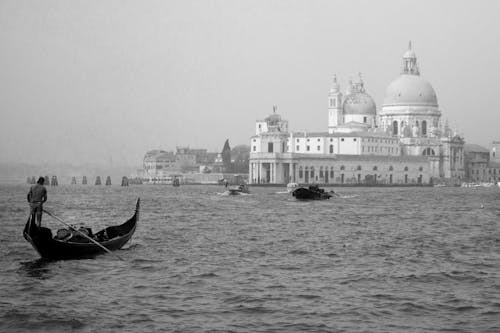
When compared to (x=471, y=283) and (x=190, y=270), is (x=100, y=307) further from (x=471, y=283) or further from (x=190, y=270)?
(x=471, y=283)

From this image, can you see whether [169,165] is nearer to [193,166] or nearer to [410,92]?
[193,166]

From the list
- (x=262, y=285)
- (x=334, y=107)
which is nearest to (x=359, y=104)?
(x=334, y=107)

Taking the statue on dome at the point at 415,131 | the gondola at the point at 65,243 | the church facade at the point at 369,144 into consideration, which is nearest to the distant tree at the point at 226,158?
the church facade at the point at 369,144

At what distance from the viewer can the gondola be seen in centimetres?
2315

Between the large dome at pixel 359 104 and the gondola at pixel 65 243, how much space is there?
408ft

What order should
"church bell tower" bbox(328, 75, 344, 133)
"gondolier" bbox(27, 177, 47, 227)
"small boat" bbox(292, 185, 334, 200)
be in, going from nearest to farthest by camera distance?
"gondolier" bbox(27, 177, 47, 227), "small boat" bbox(292, 185, 334, 200), "church bell tower" bbox(328, 75, 344, 133)

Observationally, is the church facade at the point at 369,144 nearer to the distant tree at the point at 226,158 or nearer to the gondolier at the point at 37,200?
the distant tree at the point at 226,158

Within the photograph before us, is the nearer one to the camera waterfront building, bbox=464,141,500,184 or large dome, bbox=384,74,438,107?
large dome, bbox=384,74,438,107

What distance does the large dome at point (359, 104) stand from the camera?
150 m

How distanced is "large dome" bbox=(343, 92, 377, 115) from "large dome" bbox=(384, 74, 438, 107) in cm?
342

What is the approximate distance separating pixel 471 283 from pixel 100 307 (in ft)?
25.5

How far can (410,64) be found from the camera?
159 m

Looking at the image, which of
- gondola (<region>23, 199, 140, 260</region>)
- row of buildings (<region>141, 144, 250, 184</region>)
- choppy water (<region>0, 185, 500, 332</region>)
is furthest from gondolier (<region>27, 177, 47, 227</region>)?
row of buildings (<region>141, 144, 250, 184</region>)

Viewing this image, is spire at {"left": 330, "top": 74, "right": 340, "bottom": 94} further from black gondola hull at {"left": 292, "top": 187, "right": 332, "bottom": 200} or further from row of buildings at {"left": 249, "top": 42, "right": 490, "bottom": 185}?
black gondola hull at {"left": 292, "top": 187, "right": 332, "bottom": 200}
